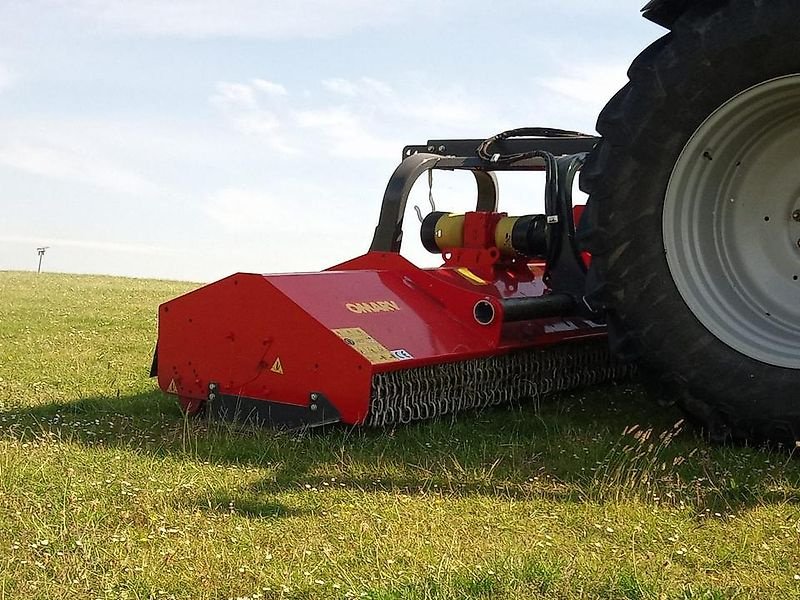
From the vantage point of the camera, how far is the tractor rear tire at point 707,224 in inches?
153

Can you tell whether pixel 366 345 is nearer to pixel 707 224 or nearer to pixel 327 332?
pixel 327 332

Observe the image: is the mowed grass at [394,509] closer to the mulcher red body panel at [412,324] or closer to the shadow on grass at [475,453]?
the shadow on grass at [475,453]

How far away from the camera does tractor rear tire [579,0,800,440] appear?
3879 mm

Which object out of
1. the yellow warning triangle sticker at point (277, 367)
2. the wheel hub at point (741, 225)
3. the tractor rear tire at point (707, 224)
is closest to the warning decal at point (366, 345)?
the yellow warning triangle sticker at point (277, 367)

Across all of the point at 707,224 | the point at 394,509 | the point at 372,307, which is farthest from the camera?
the point at 372,307

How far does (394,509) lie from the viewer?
3.47 meters

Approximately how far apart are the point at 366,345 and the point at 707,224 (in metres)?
1.56

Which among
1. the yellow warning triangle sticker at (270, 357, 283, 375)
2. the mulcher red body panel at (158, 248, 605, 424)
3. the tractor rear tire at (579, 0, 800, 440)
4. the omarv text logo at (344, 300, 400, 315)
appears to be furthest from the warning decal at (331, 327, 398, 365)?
the tractor rear tire at (579, 0, 800, 440)

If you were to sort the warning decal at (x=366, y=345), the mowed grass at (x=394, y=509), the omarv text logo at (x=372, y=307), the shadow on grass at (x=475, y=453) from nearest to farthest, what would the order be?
1. the mowed grass at (x=394, y=509)
2. the shadow on grass at (x=475, y=453)
3. the warning decal at (x=366, y=345)
4. the omarv text logo at (x=372, y=307)

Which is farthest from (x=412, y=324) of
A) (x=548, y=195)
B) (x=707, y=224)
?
(x=707, y=224)

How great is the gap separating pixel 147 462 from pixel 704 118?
2627mm

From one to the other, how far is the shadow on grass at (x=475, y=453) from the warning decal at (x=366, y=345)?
0.35 meters

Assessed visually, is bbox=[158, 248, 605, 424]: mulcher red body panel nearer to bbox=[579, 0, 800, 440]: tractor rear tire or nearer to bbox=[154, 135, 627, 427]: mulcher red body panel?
bbox=[154, 135, 627, 427]: mulcher red body panel

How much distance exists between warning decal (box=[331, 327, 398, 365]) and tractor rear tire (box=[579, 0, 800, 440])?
3.09 feet
